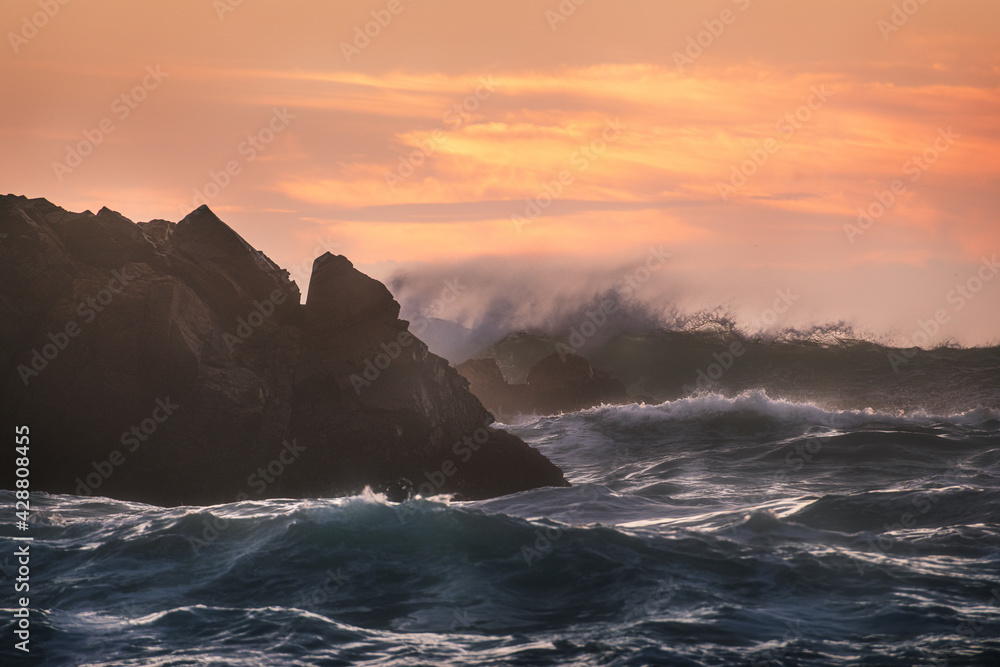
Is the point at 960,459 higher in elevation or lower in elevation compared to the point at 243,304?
lower

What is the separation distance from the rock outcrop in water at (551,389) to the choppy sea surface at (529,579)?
57.7 ft

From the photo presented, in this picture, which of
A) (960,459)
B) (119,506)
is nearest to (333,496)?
(119,506)

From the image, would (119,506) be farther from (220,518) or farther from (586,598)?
(586,598)

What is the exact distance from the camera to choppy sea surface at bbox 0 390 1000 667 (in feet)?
24.4

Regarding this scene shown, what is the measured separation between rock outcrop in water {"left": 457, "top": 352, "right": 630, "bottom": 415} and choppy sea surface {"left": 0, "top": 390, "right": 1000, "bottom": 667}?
17.6 m

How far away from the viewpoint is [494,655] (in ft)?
24.0

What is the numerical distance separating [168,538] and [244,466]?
268cm

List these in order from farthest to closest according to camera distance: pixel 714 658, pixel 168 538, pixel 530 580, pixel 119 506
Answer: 1. pixel 119 506
2. pixel 168 538
3. pixel 530 580
4. pixel 714 658
